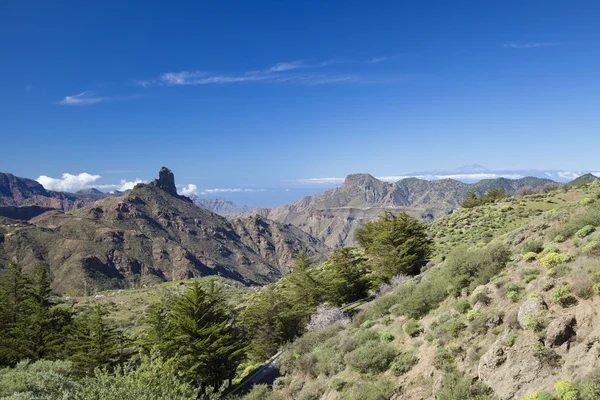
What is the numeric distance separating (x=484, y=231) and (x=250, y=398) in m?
36.9

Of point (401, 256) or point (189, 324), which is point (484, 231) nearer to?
point (401, 256)

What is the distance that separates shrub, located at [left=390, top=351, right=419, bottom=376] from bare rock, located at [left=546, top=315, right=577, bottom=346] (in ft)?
19.4

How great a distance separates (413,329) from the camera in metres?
17.6

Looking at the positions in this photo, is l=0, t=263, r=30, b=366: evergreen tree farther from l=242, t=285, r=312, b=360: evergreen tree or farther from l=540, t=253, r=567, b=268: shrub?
l=540, t=253, r=567, b=268: shrub

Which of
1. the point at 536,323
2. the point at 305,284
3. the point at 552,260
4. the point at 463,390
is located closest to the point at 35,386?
the point at 463,390

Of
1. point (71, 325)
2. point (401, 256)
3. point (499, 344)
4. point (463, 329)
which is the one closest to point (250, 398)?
point (463, 329)

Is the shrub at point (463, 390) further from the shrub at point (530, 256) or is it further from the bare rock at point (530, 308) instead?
the shrub at point (530, 256)

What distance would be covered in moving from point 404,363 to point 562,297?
7212 millimetres

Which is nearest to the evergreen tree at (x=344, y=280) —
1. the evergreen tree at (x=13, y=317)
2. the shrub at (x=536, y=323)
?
the shrub at (x=536, y=323)

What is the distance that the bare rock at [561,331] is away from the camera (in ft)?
35.8

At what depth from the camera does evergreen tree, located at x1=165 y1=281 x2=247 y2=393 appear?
26.0 meters

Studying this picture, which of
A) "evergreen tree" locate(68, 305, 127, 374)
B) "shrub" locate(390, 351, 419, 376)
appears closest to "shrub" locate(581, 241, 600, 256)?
"shrub" locate(390, 351, 419, 376)

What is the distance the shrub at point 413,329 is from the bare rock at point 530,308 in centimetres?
572

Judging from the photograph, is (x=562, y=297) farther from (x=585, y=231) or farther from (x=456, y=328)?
(x=585, y=231)
